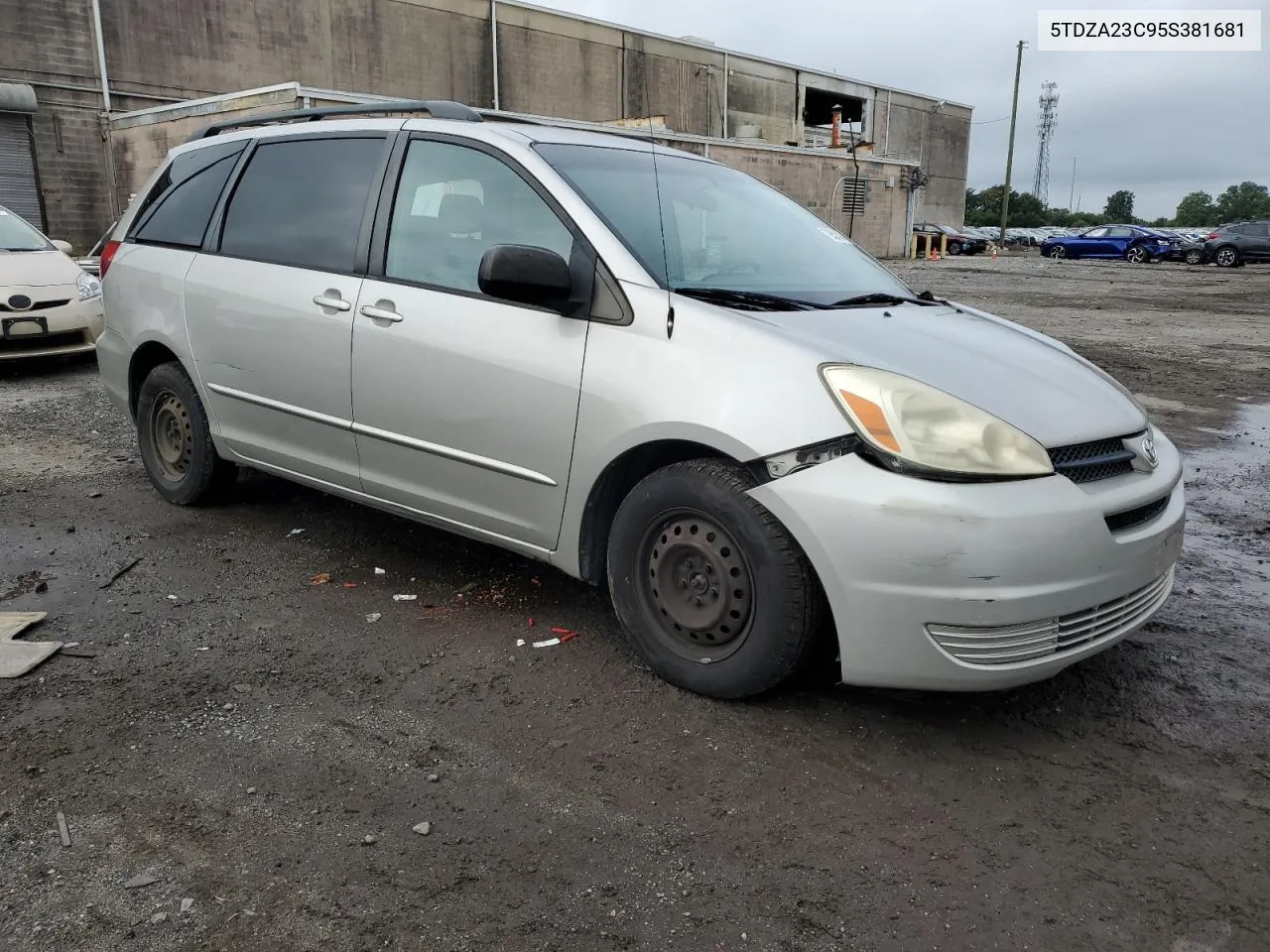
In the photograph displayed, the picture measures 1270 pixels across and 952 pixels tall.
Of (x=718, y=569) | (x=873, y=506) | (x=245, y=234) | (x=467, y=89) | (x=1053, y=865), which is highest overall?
(x=467, y=89)

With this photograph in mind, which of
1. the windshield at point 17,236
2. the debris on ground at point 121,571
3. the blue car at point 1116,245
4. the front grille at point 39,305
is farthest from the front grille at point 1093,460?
the blue car at point 1116,245

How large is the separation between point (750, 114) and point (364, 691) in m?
43.5

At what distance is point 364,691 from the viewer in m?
3.22

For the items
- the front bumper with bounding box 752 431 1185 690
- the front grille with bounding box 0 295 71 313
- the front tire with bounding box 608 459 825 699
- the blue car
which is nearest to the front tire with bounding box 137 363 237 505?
the front tire with bounding box 608 459 825 699

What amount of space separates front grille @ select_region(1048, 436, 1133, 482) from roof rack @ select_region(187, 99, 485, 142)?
2512 millimetres

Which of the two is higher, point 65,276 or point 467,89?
point 467,89

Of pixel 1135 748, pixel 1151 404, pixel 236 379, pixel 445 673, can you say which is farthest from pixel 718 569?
pixel 1151 404

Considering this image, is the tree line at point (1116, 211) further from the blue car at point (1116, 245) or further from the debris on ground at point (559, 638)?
the debris on ground at point (559, 638)

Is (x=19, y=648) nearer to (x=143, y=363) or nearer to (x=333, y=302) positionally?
(x=333, y=302)

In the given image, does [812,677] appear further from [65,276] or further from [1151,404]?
[65,276]

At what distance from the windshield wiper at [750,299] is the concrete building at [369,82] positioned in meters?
9.85

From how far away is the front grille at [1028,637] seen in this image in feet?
8.86

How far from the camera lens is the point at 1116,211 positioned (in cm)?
10606

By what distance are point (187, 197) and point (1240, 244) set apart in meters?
37.3
